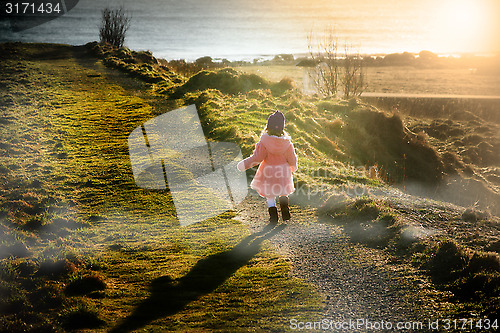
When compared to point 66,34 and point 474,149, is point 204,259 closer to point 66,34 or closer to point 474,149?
point 474,149

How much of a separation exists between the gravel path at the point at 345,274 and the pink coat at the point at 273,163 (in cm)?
82

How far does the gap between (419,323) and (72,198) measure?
673 cm

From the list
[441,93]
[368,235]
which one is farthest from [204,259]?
[441,93]

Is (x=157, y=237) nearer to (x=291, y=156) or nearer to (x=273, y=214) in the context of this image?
(x=273, y=214)

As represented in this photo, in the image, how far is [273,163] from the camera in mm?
7086

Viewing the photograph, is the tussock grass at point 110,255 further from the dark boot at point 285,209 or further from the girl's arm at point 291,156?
the girl's arm at point 291,156

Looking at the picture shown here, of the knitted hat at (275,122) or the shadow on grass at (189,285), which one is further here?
the knitted hat at (275,122)

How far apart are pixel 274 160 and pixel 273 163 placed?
5cm

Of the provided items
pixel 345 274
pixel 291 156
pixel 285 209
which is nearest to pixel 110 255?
pixel 285 209

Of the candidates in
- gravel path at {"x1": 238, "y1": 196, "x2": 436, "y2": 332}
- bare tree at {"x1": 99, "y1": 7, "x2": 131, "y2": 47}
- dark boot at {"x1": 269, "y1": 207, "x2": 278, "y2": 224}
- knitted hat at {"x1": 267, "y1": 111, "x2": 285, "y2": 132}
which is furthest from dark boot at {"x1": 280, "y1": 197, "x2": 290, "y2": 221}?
bare tree at {"x1": 99, "y1": 7, "x2": 131, "y2": 47}

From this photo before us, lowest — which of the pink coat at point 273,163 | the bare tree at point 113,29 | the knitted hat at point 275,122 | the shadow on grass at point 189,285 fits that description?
the shadow on grass at point 189,285

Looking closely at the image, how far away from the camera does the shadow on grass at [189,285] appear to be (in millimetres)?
4953

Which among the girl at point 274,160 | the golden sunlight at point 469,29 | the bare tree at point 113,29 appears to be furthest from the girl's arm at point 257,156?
the golden sunlight at point 469,29

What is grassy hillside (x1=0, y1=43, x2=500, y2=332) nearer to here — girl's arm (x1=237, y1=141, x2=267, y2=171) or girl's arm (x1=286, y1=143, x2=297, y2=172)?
girl's arm (x1=237, y1=141, x2=267, y2=171)
